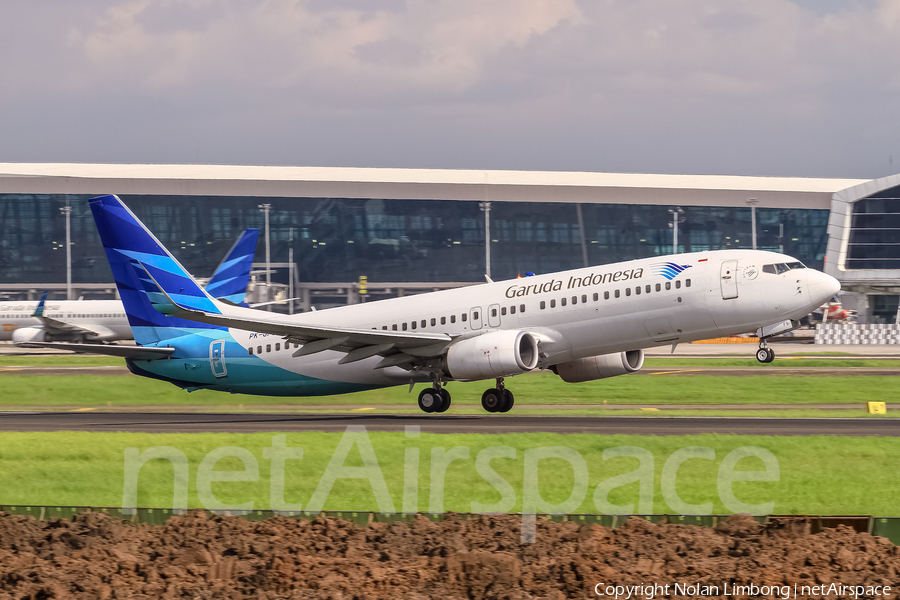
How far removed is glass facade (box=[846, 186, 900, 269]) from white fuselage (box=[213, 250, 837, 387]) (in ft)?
281

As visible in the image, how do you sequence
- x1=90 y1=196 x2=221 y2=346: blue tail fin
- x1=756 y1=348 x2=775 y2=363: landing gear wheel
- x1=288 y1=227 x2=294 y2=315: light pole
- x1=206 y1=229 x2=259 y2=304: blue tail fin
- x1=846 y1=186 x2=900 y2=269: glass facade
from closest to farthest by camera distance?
x1=756 y1=348 x2=775 y2=363: landing gear wheel → x1=90 y1=196 x2=221 y2=346: blue tail fin → x1=206 y1=229 x2=259 y2=304: blue tail fin → x1=846 y1=186 x2=900 y2=269: glass facade → x1=288 y1=227 x2=294 y2=315: light pole

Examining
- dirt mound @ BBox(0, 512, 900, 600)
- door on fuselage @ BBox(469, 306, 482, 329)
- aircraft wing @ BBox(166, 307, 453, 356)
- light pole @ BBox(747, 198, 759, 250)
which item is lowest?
dirt mound @ BBox(0, 512, 900, 600)

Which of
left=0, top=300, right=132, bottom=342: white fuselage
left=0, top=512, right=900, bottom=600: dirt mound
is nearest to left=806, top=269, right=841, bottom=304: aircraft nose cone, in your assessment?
left=0, top=512, right=900, bottom=600: dirt mound

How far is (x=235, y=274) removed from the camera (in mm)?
60750

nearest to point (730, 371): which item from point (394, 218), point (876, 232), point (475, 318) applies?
point (475, 318)

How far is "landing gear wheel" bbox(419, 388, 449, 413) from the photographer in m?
31.9

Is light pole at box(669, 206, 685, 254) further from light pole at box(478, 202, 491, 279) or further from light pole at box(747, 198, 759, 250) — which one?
light pole at box(478, 202, 491, 279)

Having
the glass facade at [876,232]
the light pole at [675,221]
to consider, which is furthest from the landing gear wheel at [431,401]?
the light pole at [675,221]

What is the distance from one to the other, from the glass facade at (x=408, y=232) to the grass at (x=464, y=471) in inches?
4486

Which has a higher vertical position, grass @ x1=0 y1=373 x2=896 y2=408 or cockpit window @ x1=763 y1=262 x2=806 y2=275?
cockpit window @ x1=763 y1=262 x2=806 y2=275

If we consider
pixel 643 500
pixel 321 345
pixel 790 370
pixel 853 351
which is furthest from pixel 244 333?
pixel 853 351

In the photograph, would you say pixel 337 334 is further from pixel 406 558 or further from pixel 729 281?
pixel 406 558

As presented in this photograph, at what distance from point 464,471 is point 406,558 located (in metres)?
7.17

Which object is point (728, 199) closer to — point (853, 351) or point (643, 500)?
point (853, 351)
